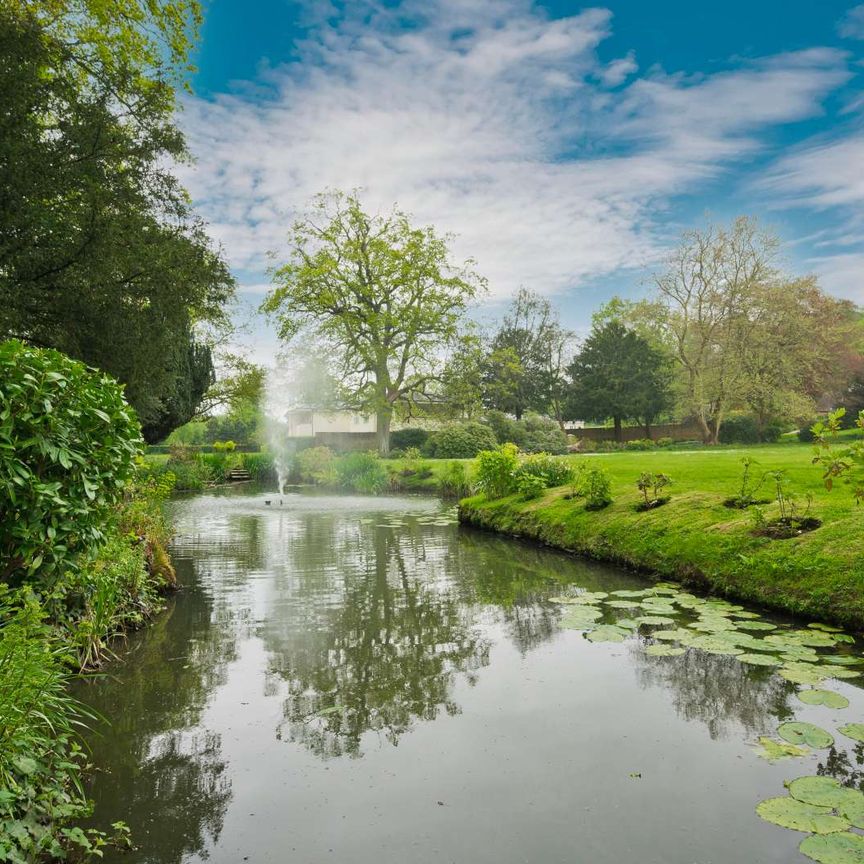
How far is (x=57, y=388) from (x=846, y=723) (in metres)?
5.46

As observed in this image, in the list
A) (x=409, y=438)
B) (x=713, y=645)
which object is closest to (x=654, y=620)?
(x=713, y=645)

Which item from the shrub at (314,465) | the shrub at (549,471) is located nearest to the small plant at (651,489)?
the shrub at (549,471)

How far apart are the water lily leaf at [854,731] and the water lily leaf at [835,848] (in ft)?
3.63

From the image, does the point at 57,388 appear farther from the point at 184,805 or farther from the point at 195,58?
the point at 195,58

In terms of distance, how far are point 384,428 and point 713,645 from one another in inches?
1116

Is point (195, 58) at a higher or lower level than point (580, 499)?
higher

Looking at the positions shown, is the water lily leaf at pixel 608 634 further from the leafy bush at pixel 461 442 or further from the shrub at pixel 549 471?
the leafy bush at pixel 461 442

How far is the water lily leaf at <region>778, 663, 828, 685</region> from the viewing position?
14.1ft

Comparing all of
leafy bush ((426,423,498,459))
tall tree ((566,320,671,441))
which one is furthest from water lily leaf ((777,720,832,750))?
tall tree ((566,320,671,441))

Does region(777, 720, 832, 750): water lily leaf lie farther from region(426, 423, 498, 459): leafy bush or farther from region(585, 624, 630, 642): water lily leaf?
region(426, 423, 498, 459): leafy bush

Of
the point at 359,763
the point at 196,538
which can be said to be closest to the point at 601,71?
the point at 196,538

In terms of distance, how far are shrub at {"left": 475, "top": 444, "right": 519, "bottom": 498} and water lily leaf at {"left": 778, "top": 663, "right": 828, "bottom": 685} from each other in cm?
921

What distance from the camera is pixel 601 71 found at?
13.6 meters

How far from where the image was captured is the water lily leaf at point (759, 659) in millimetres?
4648
